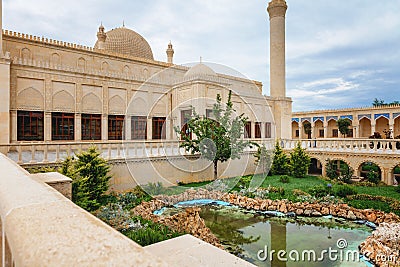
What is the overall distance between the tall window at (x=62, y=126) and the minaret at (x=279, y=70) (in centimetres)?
1382

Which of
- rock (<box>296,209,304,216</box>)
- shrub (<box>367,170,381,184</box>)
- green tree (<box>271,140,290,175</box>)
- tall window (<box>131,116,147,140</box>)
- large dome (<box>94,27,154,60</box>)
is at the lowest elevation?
rock (<box>296,209,304,216</box>)

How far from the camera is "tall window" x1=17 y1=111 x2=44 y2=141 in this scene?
11711 millimetres

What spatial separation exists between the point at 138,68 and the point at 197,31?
659 centimetres

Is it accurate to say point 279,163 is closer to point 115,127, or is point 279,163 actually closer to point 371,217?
point 371,217

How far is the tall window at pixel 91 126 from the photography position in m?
13.6

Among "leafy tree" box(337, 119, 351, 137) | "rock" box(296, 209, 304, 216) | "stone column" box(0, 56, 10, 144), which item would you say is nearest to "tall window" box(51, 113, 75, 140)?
"stone column" box(0, 56, 10, 144)

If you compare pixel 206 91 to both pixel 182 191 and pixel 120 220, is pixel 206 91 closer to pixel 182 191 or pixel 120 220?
pixel 182 191

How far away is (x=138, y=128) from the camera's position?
1545 cm

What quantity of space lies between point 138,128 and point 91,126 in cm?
261

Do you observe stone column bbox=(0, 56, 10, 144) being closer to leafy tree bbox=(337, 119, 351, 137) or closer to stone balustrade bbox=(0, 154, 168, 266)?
stone balustrade bbox=(0, 154, 168, 266)

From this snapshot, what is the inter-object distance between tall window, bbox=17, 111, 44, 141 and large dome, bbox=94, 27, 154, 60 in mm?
8831

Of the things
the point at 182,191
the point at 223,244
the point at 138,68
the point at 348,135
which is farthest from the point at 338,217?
the point at 348,135

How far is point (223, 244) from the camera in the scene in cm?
640

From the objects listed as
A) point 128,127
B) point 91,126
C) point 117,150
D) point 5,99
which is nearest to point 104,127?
point 91,126
